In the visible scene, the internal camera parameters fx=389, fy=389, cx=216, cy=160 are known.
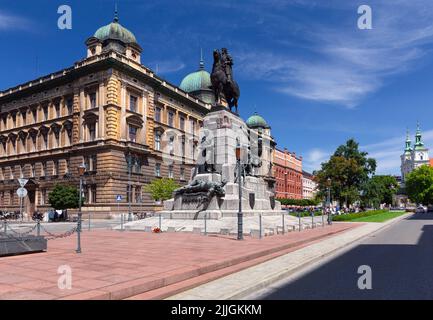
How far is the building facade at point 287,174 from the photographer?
4909 inches

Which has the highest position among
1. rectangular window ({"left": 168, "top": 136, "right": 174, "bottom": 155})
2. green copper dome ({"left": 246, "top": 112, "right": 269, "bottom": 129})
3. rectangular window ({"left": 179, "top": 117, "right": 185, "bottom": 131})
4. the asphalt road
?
green copper dome ({"left": 246, "top": 112, "right": 269, "bottom": 129})

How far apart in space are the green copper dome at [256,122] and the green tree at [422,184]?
151ft

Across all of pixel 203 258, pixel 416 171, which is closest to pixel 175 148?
pixel 203 258

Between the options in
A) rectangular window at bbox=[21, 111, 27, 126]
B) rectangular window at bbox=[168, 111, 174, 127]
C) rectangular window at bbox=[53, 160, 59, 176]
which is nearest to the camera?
rectangular window at bbox=[53, 160, 59, 176]

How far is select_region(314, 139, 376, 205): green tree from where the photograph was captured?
69.2m

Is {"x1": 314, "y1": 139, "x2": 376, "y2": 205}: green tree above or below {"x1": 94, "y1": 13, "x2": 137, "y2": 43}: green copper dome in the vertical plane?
below

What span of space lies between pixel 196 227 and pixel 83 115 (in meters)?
35.8

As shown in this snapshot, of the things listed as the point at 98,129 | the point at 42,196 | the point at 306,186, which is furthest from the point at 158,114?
the point at 306,186

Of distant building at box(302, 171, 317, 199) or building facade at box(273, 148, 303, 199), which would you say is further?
distant building at box(302, 171, 317, 199)

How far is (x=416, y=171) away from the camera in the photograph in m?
116

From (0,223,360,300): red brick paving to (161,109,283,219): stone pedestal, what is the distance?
9.48 meters

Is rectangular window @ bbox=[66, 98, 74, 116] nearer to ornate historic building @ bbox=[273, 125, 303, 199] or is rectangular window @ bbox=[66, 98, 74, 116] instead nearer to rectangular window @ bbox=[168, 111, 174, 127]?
rectangular window @ bbox=[168, 111, 174, 127]

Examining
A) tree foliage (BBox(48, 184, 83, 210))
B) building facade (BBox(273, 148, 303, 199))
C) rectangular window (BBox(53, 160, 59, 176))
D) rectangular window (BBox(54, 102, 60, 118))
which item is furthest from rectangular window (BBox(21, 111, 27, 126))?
building facade (BBox(273, 148, 303, 199))

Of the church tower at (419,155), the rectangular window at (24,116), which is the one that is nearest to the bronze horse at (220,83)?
the rectangular window at (24,116)
